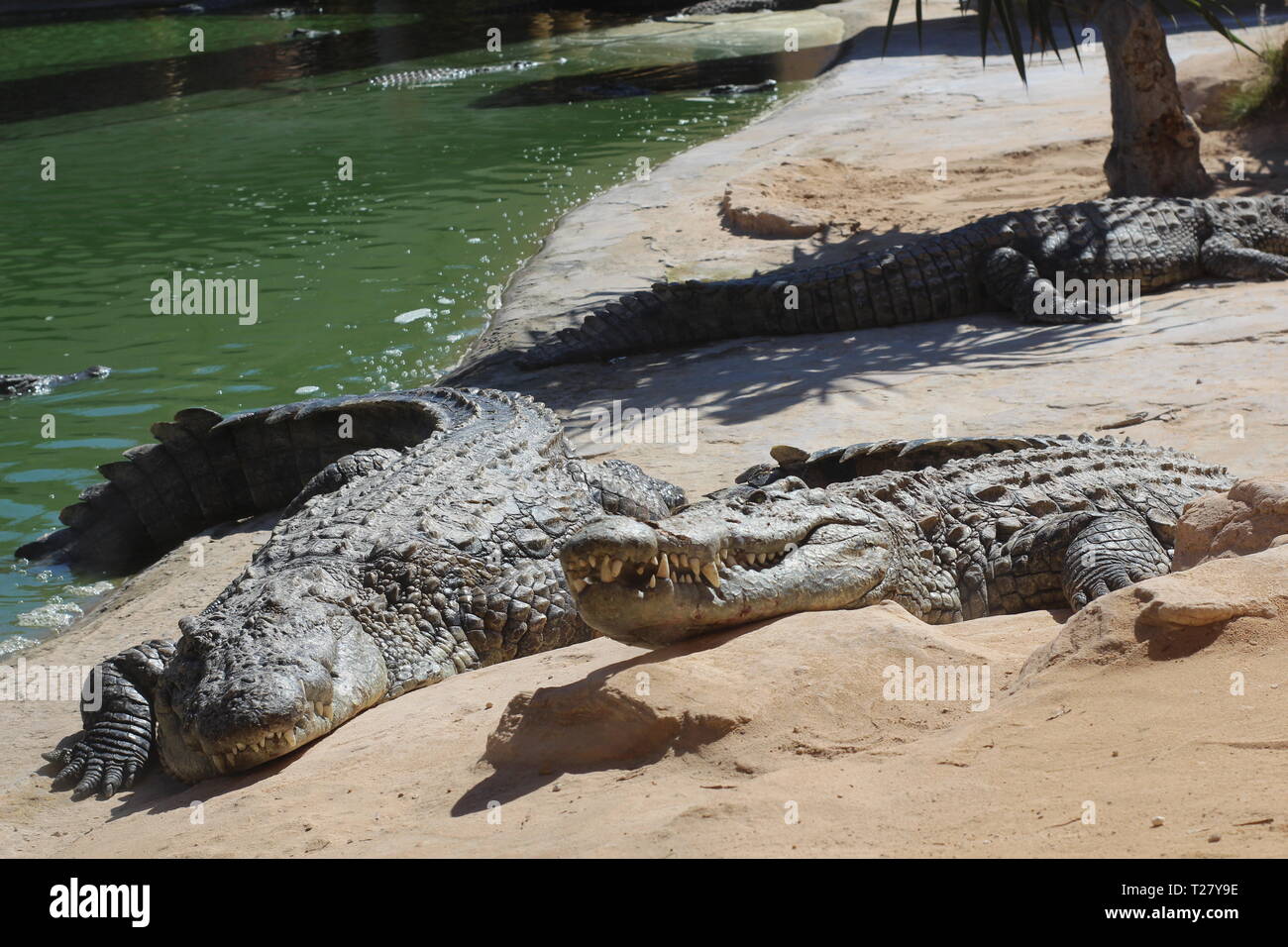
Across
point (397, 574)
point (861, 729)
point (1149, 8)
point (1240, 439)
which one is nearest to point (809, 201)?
point (1149, 8)

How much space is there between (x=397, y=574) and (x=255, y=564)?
0.69 m

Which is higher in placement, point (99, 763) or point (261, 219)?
point (261, 219)

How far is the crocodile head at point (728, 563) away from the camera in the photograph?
325 centimetres

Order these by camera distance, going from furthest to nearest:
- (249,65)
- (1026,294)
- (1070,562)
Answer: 1. (249,65)
2. (1026,294)
3. (1070,562)

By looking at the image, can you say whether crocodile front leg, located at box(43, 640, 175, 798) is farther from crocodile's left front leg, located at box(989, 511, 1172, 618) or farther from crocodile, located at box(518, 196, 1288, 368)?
crocodile, located at box(518, 196, 1288, 368)

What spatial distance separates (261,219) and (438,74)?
12.5 meters

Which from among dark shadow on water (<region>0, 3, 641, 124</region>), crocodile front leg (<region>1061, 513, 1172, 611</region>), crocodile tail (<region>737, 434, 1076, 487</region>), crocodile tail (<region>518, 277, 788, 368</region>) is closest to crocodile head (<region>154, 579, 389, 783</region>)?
crocodile tail (<region>737, 434, 1076, 487</region>)

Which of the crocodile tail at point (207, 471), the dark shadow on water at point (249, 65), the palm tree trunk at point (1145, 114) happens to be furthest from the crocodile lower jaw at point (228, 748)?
the dark shadow on water at point (249, 65)

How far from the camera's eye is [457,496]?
604 centimetres

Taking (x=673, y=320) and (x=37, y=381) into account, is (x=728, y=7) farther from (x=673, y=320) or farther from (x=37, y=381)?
(x=37, y=381)

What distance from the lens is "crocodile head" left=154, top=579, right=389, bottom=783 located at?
14.2 ft

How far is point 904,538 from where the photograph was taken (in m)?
4.66

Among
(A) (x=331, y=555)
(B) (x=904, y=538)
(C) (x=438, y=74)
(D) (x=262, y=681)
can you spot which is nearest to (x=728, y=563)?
(B) (x=904, y=538)

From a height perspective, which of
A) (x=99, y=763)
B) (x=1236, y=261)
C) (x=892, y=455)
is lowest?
(x=99, y=763)
